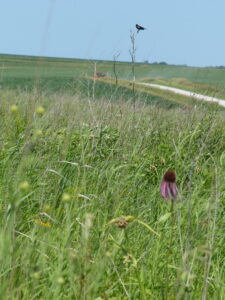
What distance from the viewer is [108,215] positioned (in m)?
2.65

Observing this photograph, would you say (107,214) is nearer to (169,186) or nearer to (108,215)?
(108,215)

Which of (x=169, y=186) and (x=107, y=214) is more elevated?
(x=169, y=186)

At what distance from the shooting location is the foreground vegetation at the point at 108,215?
5.89 feet

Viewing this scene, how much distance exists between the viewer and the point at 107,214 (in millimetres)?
2652

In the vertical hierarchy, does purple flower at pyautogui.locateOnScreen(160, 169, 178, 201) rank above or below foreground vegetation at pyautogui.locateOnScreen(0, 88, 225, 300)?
above

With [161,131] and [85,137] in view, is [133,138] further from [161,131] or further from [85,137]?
[161,131]

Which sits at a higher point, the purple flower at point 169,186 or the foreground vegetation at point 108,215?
the purple flower at point 169,186

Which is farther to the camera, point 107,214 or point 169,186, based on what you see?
point 107,214

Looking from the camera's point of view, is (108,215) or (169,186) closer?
(169,186)

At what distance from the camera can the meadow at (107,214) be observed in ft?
5.89

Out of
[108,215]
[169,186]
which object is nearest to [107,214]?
[108,215]

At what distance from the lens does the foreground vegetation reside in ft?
5.89

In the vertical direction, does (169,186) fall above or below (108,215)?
above

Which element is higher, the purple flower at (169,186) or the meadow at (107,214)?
the purple flower at (169,186)
